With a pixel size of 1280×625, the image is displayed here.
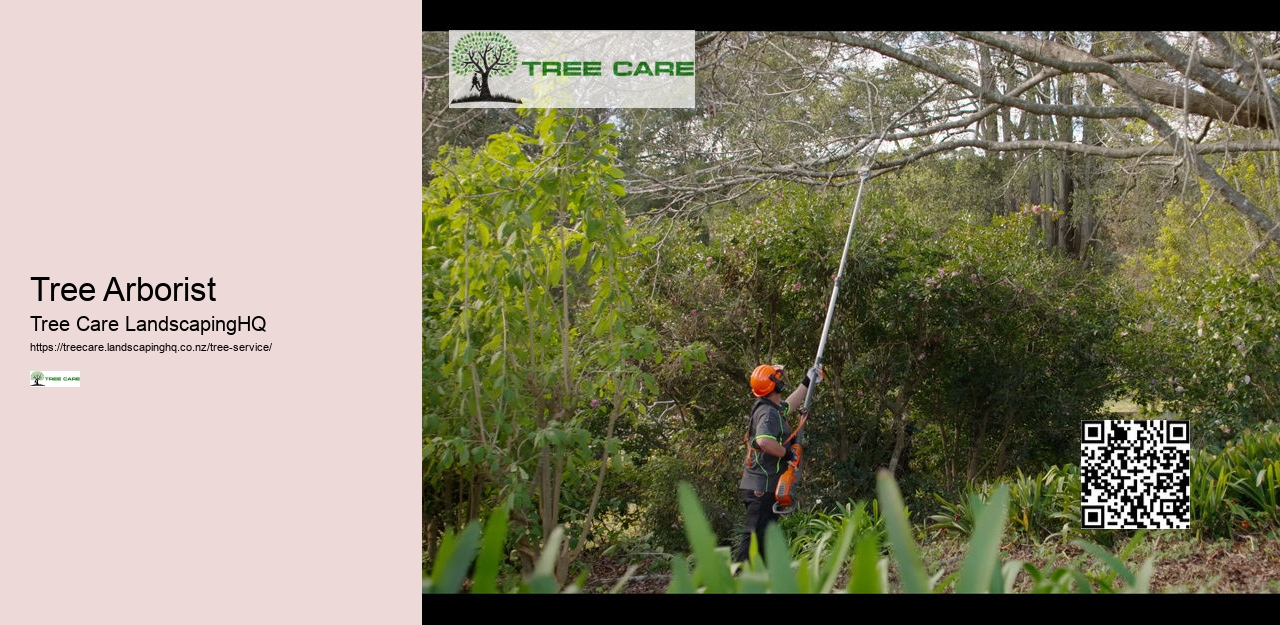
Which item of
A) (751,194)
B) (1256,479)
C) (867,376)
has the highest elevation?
(751,194)

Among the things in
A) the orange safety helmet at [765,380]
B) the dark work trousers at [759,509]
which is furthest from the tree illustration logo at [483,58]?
the dark work trousers at [759,509]

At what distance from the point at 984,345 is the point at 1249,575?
275cm

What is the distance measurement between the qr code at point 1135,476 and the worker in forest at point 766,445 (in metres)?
1.31

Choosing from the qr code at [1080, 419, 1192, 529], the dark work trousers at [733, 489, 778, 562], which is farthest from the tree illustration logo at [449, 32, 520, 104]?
the qr code at [1080, 419, 1192, 529]

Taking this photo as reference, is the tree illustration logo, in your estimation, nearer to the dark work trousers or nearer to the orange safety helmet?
the orange safety helmet

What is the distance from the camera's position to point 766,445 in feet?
14.7

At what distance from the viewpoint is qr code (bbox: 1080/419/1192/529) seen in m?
4.40

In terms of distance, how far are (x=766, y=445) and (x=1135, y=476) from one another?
66.4 inches

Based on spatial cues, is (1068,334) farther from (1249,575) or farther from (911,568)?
(911,568)

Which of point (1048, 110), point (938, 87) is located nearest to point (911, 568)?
point (1048, 110)

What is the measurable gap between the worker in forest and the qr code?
131cm

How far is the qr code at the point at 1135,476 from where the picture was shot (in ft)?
14.4

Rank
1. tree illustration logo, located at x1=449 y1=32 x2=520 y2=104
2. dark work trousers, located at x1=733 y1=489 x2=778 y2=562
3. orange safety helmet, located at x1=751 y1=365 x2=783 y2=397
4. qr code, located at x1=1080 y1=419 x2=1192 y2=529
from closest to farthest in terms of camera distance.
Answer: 1. tree illustration logo, located at x1=449 y1=32 x2=520 y2=104
2. qr code, located at x1=1080 y1=419 x2=1192 y2=529
3. orange safety helmet, located at x1=751 y1=365 x2=783 y2=397
4. dark work trousers, located at x1=733 y1=489 x2=778 y2=562
